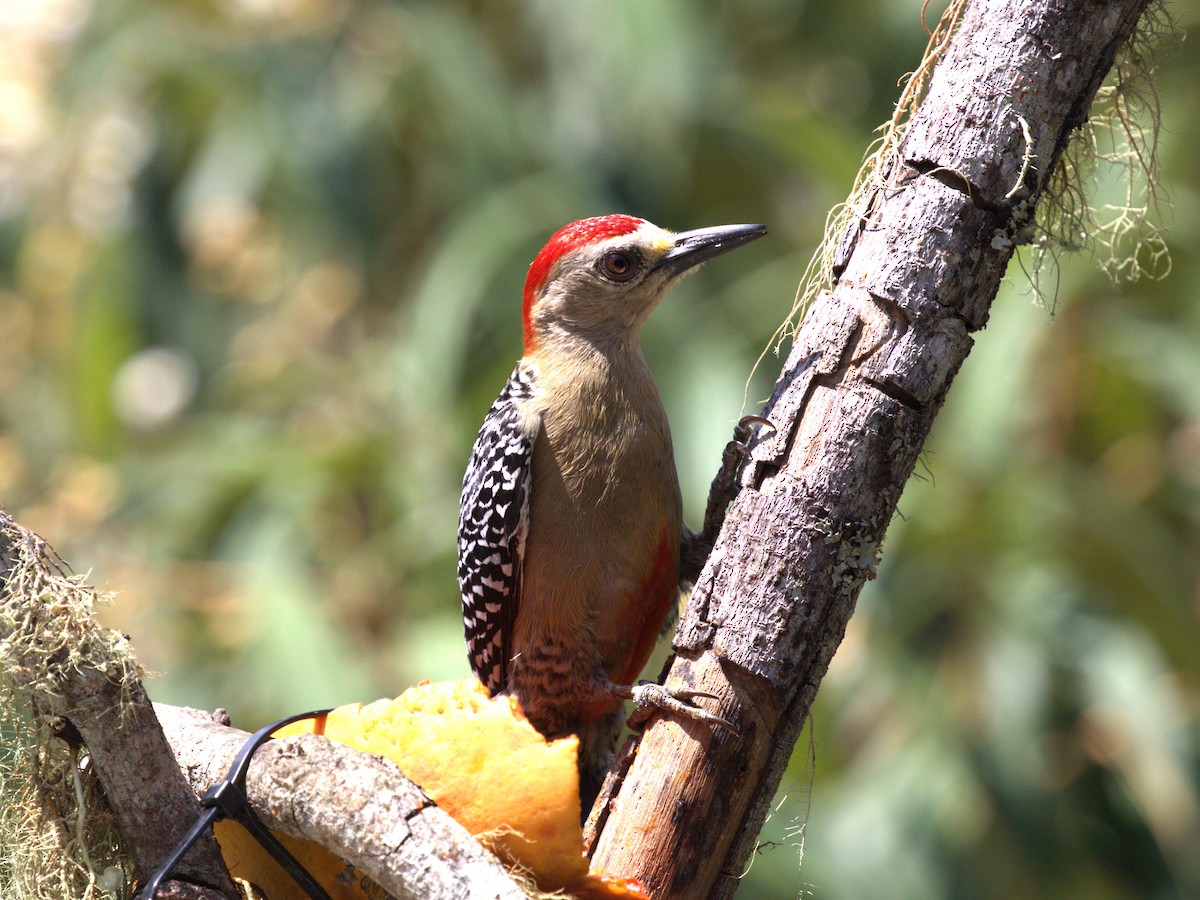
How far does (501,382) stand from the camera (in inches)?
260

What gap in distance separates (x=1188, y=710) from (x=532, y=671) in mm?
4756

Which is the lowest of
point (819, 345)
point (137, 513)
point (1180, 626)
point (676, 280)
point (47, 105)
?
point (137, 513)

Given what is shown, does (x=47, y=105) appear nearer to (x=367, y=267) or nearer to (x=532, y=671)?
(x=367, y=267)

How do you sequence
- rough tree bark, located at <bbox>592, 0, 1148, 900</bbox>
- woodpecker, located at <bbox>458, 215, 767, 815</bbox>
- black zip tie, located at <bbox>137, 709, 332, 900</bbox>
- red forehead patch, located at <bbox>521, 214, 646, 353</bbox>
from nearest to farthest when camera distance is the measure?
black zip tie, located at <bbox>137, 709, 332, 900</bbox>, rough tree bark, located at <bbox>592, 0, 1148, 900</bbox>, woodpecker, located at <bbox>458, 215, 767, 815</bbox>, red forehead patch, located at <bbox>521, 214, 646, 353</bbox>

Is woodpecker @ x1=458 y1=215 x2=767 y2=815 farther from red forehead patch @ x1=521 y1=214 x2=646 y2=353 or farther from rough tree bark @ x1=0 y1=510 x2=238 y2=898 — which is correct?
rough tree bark @ x1=0 y1=510 x2=238 y2=898

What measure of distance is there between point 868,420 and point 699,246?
1297 mm

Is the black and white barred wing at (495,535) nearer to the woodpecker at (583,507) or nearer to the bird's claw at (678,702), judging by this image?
the woodpecker at (583,507)

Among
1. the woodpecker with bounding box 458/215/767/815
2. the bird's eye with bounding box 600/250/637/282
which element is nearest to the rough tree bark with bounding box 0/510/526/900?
the woodpecker with bounding box 458/215/767/815

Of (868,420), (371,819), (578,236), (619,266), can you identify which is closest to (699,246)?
(619,266)

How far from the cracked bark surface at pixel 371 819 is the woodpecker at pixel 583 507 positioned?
1.13 metres

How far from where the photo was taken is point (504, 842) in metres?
2.05

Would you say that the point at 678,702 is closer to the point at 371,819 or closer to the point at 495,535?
the point at 371,819

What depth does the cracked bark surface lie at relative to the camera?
188cm

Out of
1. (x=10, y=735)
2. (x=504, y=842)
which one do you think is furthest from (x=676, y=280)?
(x=10, y=735)
